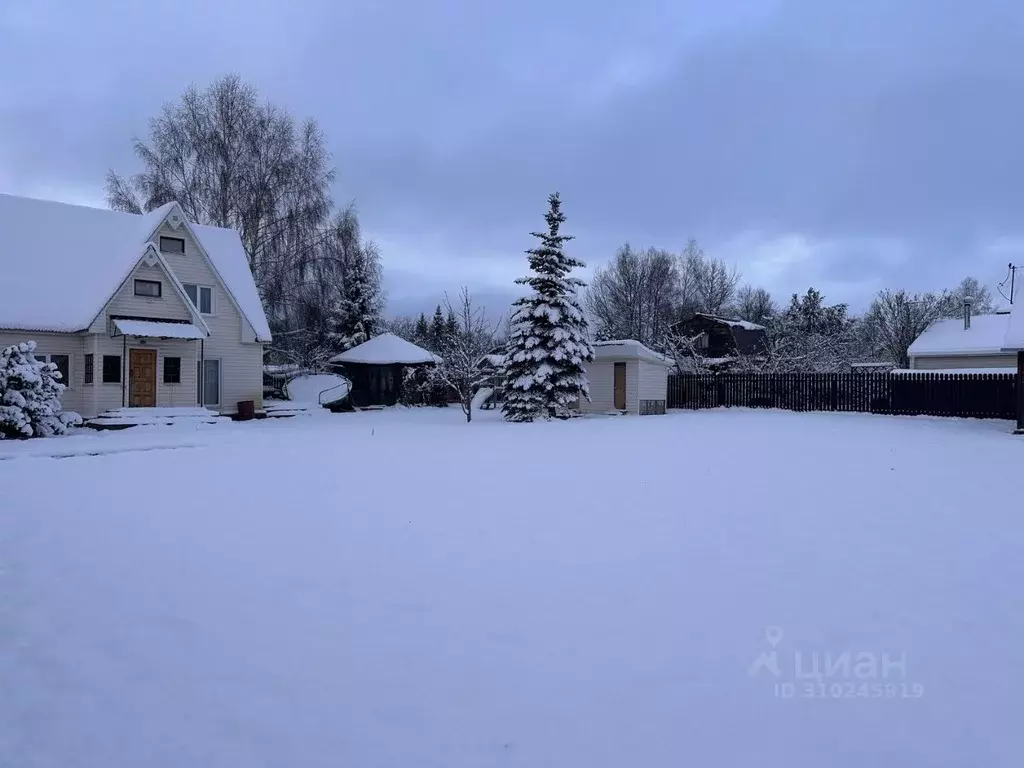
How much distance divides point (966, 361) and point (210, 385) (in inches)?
1325

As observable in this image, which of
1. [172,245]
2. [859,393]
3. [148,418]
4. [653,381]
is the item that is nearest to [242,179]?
[172,245]

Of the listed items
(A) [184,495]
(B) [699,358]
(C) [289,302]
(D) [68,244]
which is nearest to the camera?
(A) [184,495]

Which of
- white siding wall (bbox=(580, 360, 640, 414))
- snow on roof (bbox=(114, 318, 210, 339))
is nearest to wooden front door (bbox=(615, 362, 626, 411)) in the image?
white siding wall (bbox=(580, 360, 640, 414))

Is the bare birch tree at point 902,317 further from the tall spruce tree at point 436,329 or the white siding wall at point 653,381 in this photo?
the tall spruce tree at point 436,329

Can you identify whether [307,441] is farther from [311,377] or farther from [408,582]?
[311,377]

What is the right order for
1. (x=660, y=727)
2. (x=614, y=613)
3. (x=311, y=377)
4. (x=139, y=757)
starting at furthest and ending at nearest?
(x=311, y=377) < (x=614, y=613) < (x=660, y=727) < (x=139, y=757)

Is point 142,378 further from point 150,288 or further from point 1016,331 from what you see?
point 1016,331

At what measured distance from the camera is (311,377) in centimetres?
3416

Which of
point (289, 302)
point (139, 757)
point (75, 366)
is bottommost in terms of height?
point (139, 757)

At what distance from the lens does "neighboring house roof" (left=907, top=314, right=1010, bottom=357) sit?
31969mm

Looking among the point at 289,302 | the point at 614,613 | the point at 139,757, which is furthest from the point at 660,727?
the point at 289,302

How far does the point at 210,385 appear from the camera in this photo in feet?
79.1

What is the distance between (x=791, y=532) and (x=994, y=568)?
1.64 metres

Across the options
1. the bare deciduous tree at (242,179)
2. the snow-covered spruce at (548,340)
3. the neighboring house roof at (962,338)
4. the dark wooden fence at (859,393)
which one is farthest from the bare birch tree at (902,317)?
the bare deciduous tree at (242,179)
